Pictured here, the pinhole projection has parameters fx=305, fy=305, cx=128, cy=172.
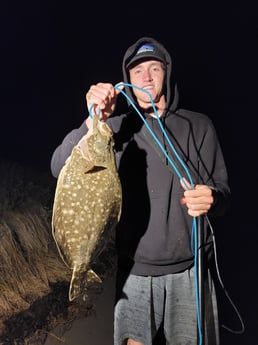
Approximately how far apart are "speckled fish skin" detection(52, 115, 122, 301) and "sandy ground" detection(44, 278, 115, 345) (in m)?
1.21

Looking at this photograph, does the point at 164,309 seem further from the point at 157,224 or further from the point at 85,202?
the point at 85,202

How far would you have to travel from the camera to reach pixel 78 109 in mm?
2156

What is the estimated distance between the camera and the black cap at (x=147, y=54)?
4.44 feet

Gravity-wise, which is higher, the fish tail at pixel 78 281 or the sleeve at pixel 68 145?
the sleeve at pixel 68 145

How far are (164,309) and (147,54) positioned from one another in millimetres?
1133

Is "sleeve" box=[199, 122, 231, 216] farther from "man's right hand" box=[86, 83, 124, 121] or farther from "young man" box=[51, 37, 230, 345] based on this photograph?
"man's right hand" box=[86, 83, 124, 121]

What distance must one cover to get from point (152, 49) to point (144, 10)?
89 cm

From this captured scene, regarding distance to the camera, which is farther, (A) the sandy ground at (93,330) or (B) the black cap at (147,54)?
(A) the sandy ground at (93,330)

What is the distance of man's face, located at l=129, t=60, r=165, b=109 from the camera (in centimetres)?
134

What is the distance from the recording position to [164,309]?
1.35 m

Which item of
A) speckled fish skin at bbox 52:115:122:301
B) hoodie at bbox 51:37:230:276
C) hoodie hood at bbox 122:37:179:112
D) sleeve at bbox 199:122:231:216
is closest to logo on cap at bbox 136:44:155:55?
hoodie hood at bbox 122:37:179:112

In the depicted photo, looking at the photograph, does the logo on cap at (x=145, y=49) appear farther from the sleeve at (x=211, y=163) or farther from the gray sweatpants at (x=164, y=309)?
the gray sweatpants at (x=164, y=309)

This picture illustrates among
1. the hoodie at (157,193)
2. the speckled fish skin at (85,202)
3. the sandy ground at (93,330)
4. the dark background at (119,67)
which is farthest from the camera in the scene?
the dark background at (119,67)

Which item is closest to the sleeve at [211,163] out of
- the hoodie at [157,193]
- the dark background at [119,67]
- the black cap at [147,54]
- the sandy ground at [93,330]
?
the hoodie at [157,193]
